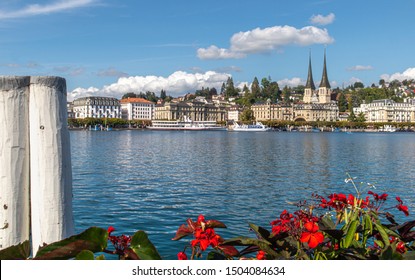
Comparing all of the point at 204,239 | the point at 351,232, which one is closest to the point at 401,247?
the point at 351,232

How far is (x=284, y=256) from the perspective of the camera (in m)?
2.71

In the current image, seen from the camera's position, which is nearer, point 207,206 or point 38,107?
point 38,107

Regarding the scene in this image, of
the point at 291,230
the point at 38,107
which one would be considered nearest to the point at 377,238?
the point at 291,230

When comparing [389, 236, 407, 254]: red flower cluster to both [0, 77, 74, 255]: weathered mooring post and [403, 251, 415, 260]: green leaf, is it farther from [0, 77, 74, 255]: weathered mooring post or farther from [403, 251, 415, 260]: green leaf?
[0, 77, 74, 255]: weathered mooring post

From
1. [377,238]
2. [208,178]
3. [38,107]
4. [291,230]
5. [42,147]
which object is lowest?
[208,178]

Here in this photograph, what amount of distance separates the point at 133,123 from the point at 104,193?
576 feet

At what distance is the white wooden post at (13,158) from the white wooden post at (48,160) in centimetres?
4

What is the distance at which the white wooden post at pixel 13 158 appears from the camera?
2711 mm

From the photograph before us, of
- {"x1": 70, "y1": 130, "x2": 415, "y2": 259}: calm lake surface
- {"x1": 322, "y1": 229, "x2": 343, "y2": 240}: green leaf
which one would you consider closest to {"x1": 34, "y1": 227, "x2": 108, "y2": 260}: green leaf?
{"x1": 322, "y1": 229, "x2": 343, "y2": 240}: green leaf

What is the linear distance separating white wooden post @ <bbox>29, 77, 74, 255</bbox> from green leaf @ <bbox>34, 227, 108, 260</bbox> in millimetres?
587

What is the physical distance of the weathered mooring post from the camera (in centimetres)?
277

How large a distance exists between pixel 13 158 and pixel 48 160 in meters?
0.19
